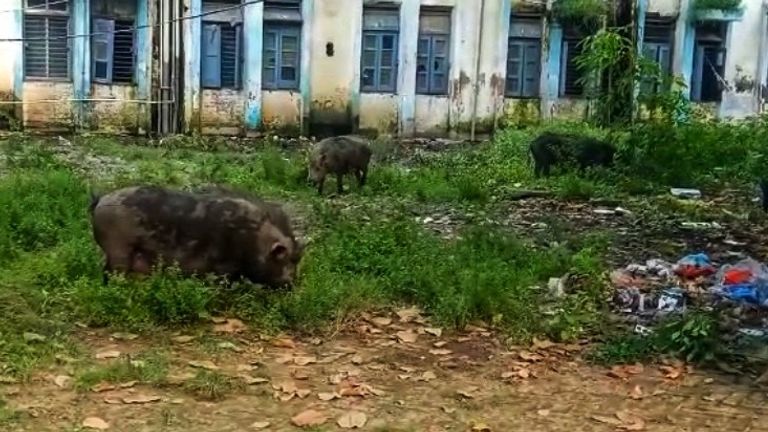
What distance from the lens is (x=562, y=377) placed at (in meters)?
6.32

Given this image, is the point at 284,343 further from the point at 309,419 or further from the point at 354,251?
the point at 354,251

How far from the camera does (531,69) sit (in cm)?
2255

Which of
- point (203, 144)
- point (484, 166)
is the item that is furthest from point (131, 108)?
point (484, 166)

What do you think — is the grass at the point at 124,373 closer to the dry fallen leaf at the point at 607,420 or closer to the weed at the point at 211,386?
the weed at the point at 211,386

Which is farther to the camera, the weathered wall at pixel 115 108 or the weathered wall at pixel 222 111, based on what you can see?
the weathered wall at pixel 222 111

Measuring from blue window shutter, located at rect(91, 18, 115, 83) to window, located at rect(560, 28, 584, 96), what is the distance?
9.45m

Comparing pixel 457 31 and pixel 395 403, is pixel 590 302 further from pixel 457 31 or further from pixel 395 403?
pixel 457 31

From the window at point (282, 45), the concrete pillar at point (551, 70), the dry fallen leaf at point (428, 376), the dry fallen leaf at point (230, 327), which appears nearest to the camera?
the dry fallen leaf at point (428, 376)

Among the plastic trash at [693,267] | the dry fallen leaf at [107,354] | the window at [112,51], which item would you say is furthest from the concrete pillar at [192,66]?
the dry fallen leaf at [107,354]

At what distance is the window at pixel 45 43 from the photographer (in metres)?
20.7

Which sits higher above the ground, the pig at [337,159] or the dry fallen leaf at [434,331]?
the pig at [337,159]

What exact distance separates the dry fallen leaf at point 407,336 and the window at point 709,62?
17.5 m

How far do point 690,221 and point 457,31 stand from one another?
37.3 ft

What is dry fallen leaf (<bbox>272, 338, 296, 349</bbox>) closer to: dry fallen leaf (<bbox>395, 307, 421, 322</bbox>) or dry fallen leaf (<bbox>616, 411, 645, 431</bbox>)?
dry fallen leaf (<bbox>395, 307, 421, 322</bbox>)
